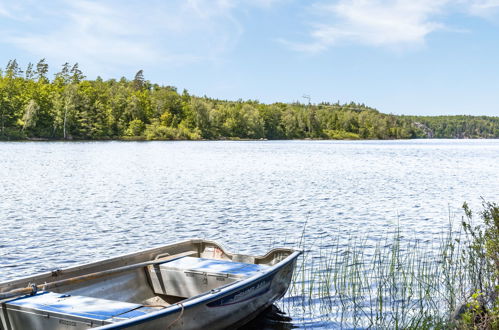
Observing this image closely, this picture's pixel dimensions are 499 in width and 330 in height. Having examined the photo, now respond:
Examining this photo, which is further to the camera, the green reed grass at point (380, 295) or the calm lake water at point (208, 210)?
the calm lake water at point (208, 210)

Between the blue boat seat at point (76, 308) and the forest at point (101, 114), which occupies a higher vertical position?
the forest at point (101, 114)

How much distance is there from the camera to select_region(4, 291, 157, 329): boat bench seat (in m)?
6.36

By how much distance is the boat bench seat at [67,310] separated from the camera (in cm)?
636

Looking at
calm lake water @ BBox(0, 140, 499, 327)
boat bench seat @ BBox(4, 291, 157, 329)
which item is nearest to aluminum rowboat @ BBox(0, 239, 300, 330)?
boat bench seat @ BBox(4, 291, 157, 329)

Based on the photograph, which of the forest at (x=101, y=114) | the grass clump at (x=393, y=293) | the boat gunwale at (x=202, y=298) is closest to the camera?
the boat gunwale at (x=202, y=298)

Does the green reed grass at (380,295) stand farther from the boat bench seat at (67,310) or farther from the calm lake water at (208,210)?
the boat bench seat at (67,310)

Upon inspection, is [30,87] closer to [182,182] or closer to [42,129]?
[42,129]

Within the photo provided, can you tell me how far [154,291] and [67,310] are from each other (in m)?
2.75

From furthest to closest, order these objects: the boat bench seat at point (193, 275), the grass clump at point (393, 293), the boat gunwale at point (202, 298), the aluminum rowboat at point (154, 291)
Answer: the boat bench seat at point (193, 275) → the grass clump at point (393, 293) → the aluminum rowboat at point (154, 291) → the boat gunwale at point (202, 298)

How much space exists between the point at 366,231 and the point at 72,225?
34.7ft

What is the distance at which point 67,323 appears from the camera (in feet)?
Answer: 21.0

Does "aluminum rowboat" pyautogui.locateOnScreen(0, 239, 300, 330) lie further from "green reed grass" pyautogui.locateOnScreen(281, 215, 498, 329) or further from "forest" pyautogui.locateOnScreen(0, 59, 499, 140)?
"forest" pyautogui.locateOnScreen(0, 59, 499, 140)

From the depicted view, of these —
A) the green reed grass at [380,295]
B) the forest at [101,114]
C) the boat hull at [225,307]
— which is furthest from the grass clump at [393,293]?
the forest at [101,114]

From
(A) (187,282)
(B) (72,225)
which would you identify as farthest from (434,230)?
(B) (72,225)
